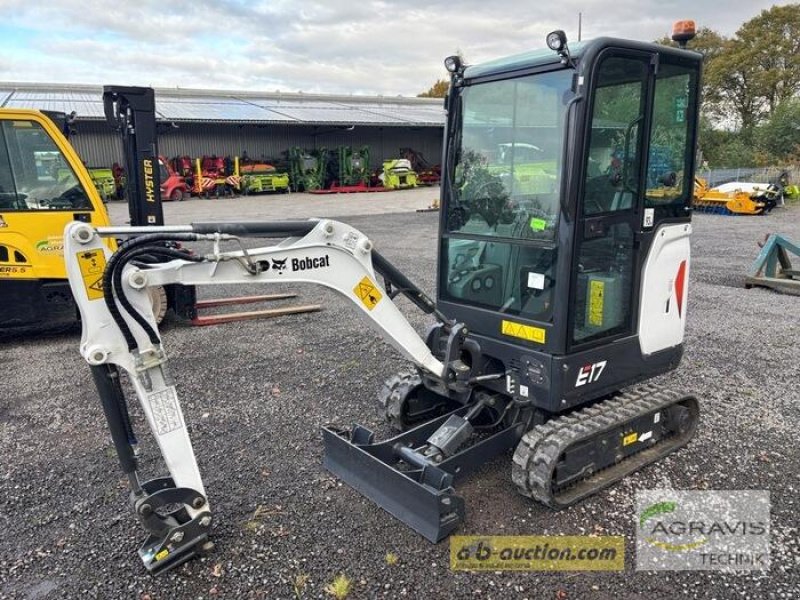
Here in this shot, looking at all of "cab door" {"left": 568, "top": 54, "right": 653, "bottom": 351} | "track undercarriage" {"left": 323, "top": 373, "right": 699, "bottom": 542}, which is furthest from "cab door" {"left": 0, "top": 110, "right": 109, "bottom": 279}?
"cab door" {"left": 568, "top": 54, "right": 653, "bottom": 351}

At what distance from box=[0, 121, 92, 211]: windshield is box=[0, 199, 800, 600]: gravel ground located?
5.23 feet

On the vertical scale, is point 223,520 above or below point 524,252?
below

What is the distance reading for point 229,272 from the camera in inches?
126

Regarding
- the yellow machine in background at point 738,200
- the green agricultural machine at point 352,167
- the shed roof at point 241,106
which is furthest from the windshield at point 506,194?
the green agricultural machine at point 352,167

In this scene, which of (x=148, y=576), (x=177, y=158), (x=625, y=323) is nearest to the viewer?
(x=148, y=576)

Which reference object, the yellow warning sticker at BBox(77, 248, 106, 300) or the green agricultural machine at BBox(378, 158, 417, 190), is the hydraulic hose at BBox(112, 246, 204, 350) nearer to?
the yellow warning sticker at BBox(77, 248, 106, 300)

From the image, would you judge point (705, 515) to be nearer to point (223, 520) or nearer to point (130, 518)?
point (223, 520)

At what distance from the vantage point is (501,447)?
4.02 meters

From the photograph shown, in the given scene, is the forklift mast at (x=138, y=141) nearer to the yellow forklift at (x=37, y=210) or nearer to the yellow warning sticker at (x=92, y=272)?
the yellow forklift at (x=37, y=210)

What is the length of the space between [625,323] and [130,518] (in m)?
3.24

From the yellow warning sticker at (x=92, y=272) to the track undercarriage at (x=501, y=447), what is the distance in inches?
67.4

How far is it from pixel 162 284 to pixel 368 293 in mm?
1121

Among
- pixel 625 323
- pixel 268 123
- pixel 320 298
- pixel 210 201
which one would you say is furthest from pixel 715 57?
pixel 625 323

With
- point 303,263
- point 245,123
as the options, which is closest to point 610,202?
point 303,263
